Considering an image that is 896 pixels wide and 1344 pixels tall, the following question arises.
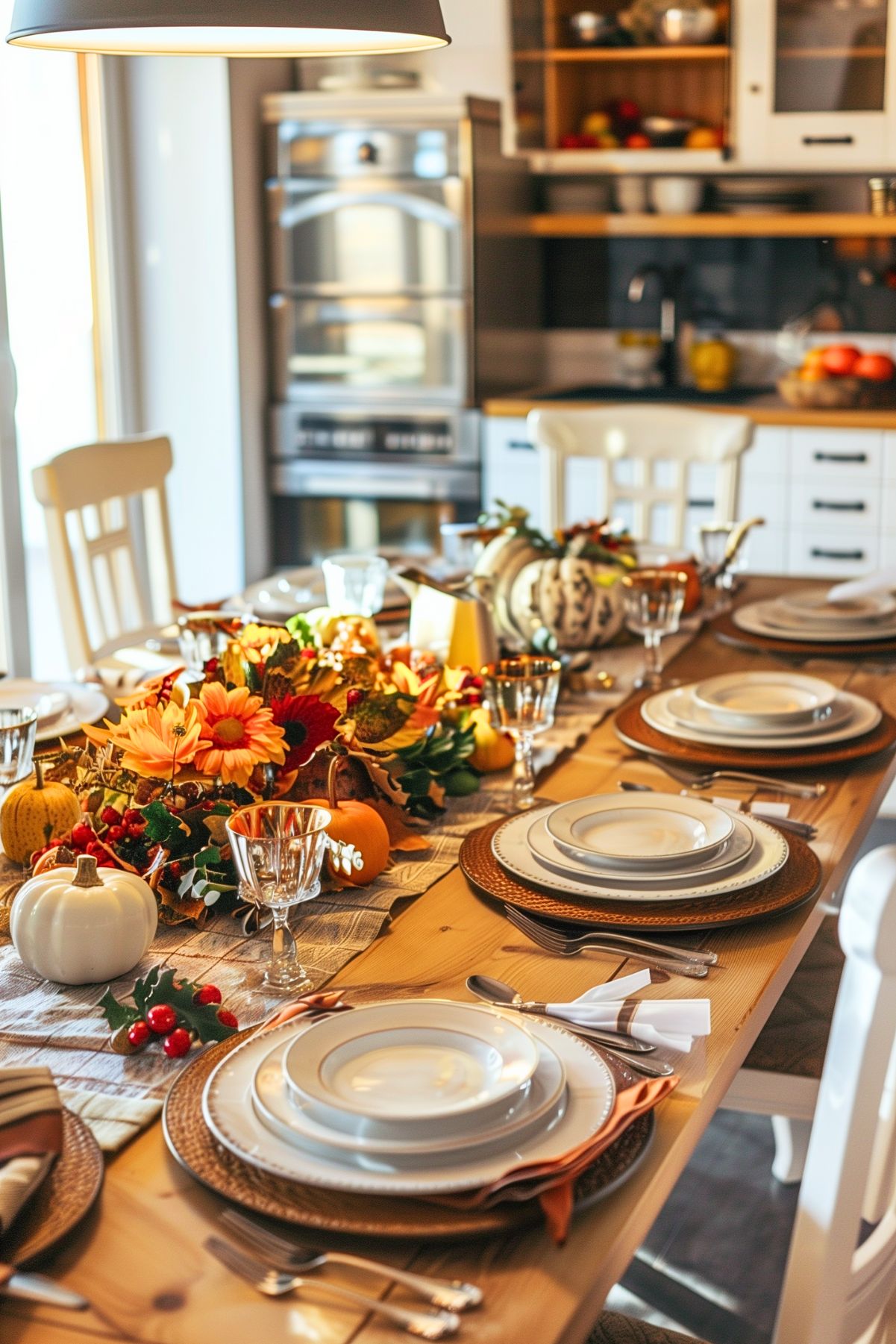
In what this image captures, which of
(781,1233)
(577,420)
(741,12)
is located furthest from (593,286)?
(781,1233)

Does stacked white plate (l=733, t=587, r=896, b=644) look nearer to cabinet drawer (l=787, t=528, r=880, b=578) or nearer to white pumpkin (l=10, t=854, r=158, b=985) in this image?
white pumpkin (l=10, t=854, r=158, b=985)

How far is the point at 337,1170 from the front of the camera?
2.57ft

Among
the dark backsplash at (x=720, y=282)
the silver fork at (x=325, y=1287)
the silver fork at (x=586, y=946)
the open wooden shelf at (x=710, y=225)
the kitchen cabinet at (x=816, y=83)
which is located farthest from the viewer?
the dark backsplash at (x=720, y=282)

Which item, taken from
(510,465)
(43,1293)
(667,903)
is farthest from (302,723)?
(510,465)

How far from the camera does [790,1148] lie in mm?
2018

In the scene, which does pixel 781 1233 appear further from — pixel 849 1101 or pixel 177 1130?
pixel 177 1130

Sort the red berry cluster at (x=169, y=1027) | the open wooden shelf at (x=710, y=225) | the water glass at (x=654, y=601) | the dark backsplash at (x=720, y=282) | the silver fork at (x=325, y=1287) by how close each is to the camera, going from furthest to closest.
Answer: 1. the dark backsplash at (x=720, y=282)
2. the open wooden shelf at (x=710, y=225)
3. the water glass at (x=654, y=601)
4. the red berry cluster at (x=169, y=1027)
5. the silver fork at (x=325, y=1287)

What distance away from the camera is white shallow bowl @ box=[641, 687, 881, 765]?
1572 mm

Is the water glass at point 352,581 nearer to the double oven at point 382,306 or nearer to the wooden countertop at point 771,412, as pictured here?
the wooden countertop at point 771,412

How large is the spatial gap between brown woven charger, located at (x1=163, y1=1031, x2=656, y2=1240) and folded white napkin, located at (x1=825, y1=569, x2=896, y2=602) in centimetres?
137

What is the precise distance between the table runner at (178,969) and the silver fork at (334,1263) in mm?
118

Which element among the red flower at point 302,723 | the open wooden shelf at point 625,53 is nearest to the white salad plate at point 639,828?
the red flower at point 302,723

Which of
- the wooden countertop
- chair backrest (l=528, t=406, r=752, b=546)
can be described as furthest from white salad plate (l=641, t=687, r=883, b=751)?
the wooden countertop

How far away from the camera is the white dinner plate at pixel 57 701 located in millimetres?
1607
